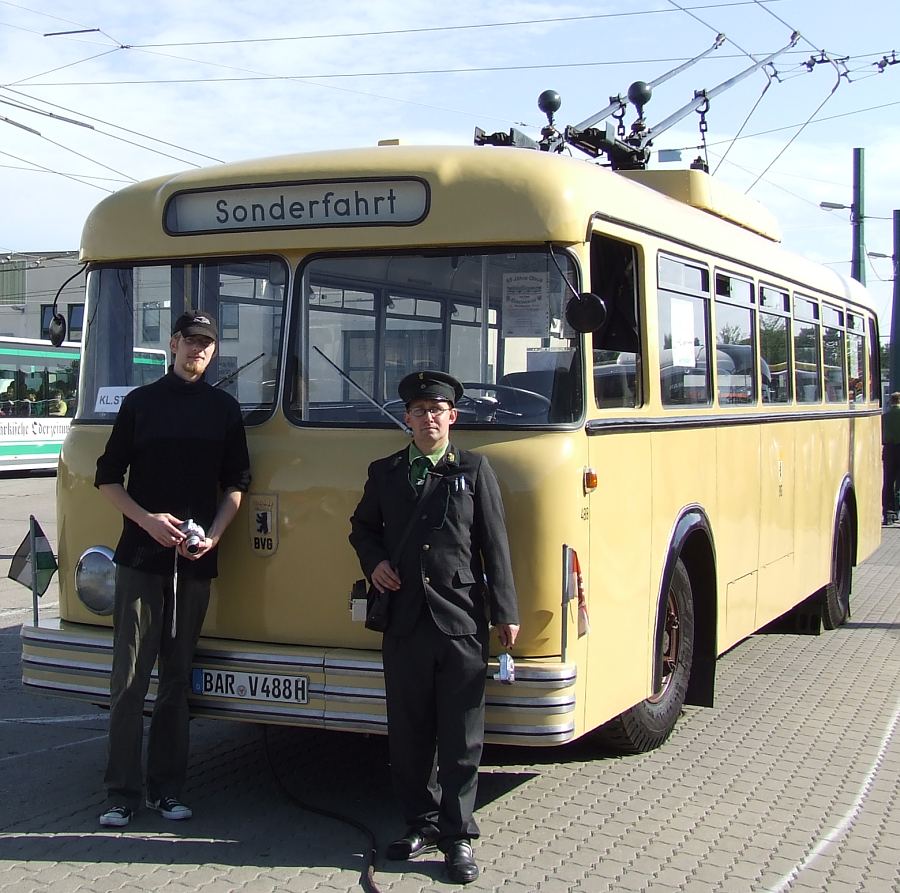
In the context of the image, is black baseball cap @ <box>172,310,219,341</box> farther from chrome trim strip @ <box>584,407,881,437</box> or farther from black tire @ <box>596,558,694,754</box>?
black tire @ <box>596,558,694,754</box>

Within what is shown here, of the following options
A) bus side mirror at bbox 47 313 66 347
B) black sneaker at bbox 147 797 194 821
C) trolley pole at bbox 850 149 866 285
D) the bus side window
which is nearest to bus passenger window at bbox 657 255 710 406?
the bus side window

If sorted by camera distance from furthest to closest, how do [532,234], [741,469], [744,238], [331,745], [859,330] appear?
[859,330] → [744,238] → [741,469] → [331,745] → [532,234]

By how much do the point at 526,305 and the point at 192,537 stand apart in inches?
67.1

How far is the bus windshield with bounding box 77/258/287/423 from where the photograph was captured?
5859 mm

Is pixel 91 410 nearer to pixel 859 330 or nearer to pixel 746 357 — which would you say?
pixel 746 357

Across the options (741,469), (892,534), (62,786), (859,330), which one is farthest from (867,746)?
(892,534)

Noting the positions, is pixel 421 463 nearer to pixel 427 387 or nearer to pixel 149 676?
pixel 427 387

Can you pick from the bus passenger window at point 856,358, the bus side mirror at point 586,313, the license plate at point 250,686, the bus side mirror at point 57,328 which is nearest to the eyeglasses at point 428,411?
the bus side mirror at point 586,313

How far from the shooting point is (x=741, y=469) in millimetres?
7691

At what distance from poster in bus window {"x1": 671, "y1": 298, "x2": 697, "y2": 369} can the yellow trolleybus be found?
4 cm

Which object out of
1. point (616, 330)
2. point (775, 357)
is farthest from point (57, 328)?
point (775, 357)

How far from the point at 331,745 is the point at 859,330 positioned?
23.6 ft

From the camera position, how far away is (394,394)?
570 cm

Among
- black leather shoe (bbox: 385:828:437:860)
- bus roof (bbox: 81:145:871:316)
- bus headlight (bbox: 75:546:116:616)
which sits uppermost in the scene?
bus roof (bbox: 81:145:871:316)
